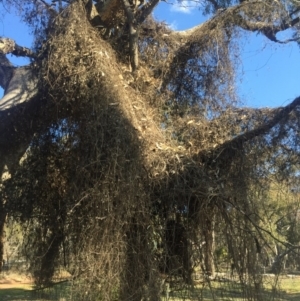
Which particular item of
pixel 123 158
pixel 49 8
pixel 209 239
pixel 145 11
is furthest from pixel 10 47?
pixel 209 239

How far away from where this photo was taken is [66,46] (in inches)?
294

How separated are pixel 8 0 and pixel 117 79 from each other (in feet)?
7.97

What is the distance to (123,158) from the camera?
686cm

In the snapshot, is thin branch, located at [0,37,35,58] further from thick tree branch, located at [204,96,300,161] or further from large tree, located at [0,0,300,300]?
thick tree branch, located at [204,96,300,161]

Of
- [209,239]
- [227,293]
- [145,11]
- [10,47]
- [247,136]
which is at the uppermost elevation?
[145,11]

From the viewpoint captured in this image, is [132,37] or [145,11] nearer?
[132,37]

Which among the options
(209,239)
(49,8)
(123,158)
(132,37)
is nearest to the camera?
(123,158)

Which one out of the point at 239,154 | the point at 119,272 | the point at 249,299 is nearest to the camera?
the point at 119,272

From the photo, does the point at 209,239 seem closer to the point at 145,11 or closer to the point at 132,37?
the point at 132,37

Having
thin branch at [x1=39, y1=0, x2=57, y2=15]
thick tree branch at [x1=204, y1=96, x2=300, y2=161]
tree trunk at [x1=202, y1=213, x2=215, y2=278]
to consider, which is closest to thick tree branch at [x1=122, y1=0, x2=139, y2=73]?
thin branch at [x1=39, y1=0, x2=57, y2=15]

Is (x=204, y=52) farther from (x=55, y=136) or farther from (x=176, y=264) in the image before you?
(x=176, y=264)

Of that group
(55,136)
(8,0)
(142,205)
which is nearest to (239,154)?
(142,205)

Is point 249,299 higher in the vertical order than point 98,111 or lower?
lower

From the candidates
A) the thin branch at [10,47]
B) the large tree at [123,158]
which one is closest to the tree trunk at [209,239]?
the large tree at [123,158]
